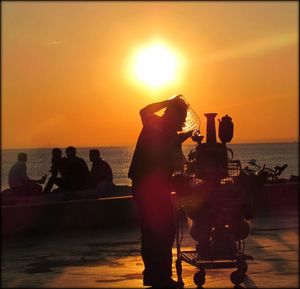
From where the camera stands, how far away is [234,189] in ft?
28.1

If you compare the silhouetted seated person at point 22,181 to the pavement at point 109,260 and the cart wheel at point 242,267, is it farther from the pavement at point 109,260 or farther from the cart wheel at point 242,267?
the cart wheel at point 242,267

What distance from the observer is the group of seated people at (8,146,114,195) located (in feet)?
50.0

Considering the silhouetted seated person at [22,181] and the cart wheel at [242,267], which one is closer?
the cart wheel at [242,267]

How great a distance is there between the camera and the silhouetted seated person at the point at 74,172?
15266 mm

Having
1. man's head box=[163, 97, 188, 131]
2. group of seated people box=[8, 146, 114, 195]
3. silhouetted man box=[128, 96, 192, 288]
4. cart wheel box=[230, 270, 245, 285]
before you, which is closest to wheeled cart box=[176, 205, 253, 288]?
cart wheel box=[230, 270, 245, 285]

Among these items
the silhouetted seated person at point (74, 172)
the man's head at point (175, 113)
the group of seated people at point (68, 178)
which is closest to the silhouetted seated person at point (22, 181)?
the group of seated people at point (68, 178)

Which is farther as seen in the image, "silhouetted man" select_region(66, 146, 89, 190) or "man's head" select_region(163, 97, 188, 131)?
"silhouetted man" select_region(66, 146, 89, 190)

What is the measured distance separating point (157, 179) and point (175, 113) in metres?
0.66

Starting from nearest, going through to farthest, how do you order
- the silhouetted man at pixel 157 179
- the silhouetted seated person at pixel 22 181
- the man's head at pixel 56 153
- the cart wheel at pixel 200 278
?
1. the silhouetted man at pixel 157 179
2. the cart wheel at pixel 200 278
3. the silhouetted seated person at pixel 22 181
4. the man's head at pixel 56 153

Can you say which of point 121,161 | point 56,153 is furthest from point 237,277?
point 121,161

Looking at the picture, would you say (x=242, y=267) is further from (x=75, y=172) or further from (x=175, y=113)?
(x=75, y=172)

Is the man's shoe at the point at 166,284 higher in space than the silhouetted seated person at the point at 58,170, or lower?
lower

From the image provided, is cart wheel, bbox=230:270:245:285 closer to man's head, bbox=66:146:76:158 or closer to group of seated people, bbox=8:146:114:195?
group of seated people, bbox=8:146:114:195

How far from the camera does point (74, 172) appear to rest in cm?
1527
